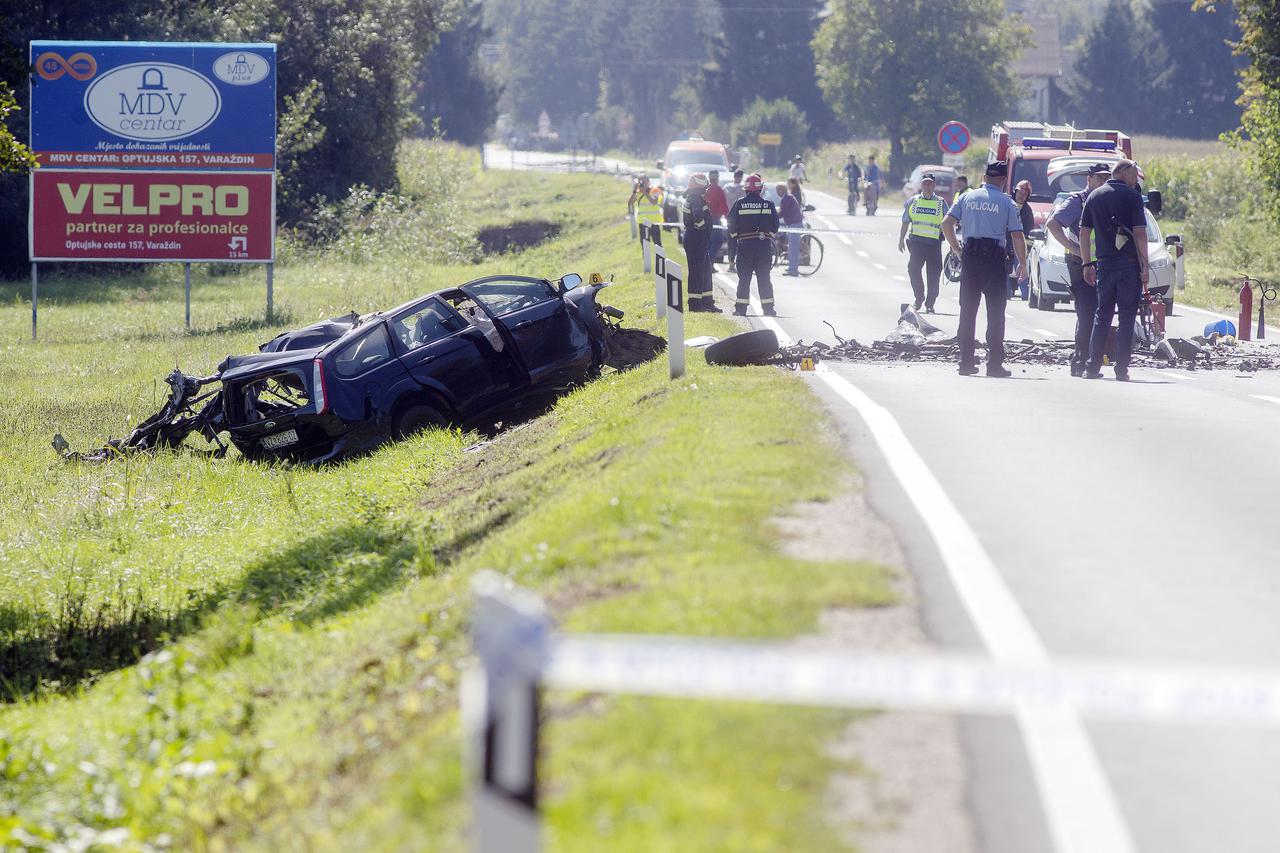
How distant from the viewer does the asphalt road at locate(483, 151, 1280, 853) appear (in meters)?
4.27

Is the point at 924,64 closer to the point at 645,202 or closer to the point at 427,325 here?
the point at 645,202

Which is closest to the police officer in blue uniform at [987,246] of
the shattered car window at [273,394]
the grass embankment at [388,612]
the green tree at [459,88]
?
the grass embankment at [388,612]

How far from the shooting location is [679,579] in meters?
6.36

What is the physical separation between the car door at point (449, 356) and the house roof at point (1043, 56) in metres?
98.5

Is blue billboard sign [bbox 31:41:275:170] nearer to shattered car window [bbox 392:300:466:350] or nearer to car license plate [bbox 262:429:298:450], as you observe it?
shattered car window [bbox 392:300:466:350]

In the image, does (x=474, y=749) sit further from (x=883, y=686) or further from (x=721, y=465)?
(x=721, y=465)

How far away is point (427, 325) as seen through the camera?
14.5 meters

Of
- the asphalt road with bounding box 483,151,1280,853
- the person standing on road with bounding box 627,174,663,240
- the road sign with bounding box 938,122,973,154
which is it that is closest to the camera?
the asphalt road with bounding box 483,151,1280,853

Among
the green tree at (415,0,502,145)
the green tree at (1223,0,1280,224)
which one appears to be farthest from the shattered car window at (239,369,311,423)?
the green tree at (415,0,502,145)

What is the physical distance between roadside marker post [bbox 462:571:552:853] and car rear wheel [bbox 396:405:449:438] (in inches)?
442

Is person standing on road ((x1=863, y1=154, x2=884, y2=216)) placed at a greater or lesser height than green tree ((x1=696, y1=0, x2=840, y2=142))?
lesser

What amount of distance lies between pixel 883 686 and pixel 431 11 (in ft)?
158

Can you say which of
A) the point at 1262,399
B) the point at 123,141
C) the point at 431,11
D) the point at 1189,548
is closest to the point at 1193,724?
the point at 1189,548

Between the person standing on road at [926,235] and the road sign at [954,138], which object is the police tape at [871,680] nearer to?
the person standing on road at [926,235]
